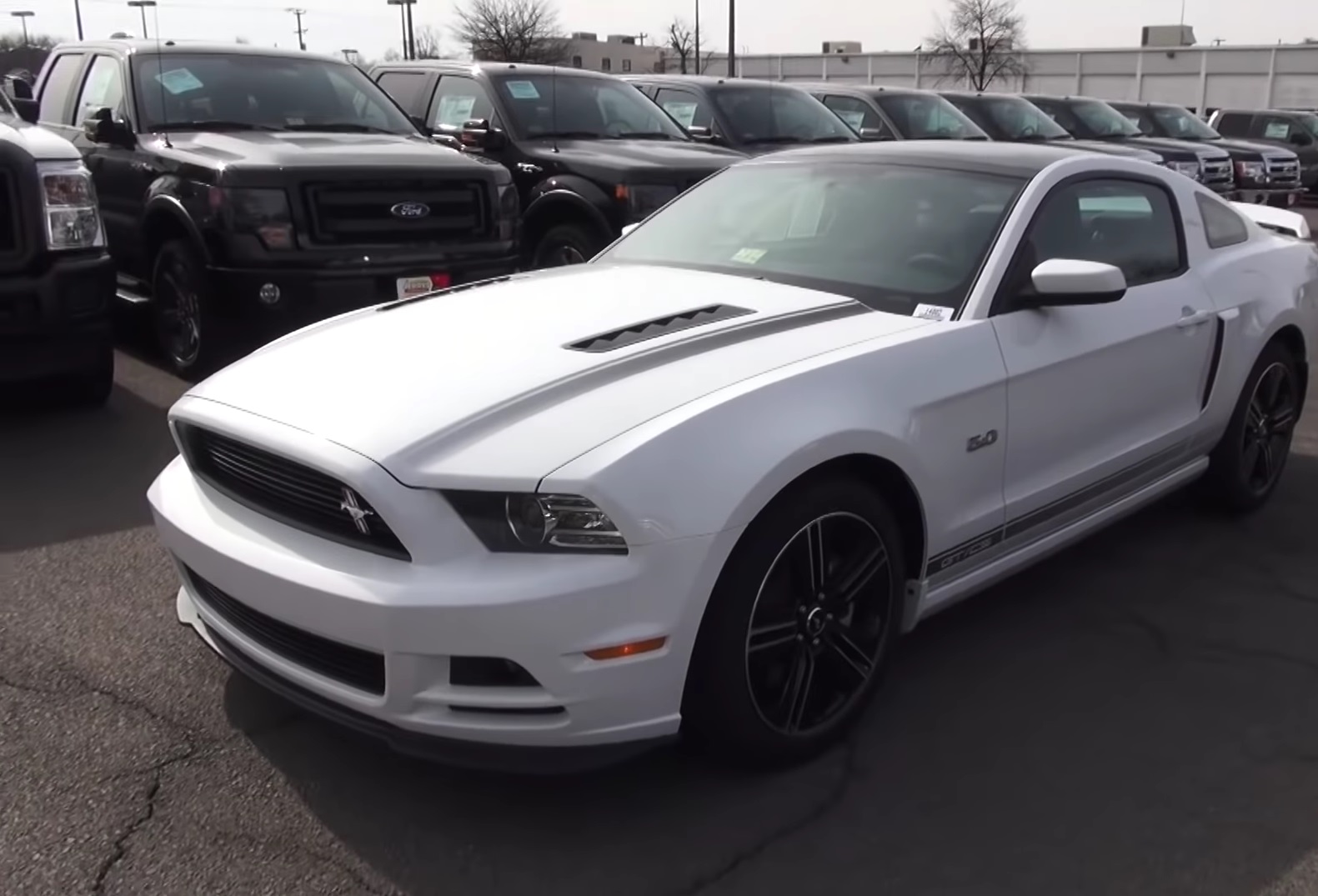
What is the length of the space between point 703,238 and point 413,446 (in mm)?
2036

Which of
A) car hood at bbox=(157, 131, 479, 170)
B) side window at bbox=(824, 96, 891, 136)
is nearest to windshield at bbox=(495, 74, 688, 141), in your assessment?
car hood at bbox=(157, 131, 479, 170)

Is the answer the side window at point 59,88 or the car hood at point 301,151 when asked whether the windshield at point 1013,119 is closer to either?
the car hood at point 301,151

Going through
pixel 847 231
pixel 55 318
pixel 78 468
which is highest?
pixel 847 231

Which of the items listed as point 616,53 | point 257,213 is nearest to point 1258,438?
point 257,213

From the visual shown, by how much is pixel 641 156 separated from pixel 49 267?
12.7 feet

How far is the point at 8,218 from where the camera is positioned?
19.0 feet

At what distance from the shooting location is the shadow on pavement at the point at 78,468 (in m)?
4.82

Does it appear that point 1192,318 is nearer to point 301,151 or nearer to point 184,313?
point 301,151

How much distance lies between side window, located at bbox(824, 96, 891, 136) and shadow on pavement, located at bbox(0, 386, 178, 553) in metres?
8.98

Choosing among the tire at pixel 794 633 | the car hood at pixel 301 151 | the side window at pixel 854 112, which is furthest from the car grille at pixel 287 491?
the side window at pixel 854 112

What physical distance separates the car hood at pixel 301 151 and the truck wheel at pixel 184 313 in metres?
0.52

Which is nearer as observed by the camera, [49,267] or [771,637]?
[771,637]

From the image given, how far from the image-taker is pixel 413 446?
9.07 feet

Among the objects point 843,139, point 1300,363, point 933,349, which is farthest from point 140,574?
point 843,139
